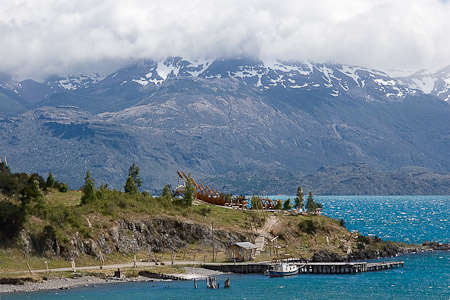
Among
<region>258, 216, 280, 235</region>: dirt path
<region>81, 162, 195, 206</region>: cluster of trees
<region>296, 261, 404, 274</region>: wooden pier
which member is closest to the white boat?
<region>296, 261, 404, 274</region>: wooden pier

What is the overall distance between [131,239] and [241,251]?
808 inches

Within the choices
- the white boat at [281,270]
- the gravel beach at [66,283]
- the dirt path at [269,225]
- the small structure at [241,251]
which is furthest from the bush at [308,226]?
the gravel beach at [66,283]

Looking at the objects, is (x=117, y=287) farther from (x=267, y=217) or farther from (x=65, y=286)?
(x=267, y=217)

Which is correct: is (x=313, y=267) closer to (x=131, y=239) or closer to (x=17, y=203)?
(x=131, y=239)

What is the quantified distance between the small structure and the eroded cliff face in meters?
7.44

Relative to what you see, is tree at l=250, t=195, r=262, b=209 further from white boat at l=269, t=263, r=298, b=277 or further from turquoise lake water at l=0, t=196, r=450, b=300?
white boat at l=269, t=263, r=298, b=277

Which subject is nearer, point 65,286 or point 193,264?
point 65,286

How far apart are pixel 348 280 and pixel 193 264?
27.0 meters

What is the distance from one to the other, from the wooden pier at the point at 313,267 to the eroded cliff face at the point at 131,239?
13.5 meters

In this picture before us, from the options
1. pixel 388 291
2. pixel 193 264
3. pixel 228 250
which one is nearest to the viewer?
pixel 388 291

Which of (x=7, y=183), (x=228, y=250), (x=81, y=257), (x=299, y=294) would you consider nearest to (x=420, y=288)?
(x=299, y=294)

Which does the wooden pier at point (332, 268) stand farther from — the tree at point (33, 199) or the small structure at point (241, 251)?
the tree at point (33, 199)

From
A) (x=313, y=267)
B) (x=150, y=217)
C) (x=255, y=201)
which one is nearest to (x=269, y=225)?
(x=255, y=201)

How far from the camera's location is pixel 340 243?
158 meters
